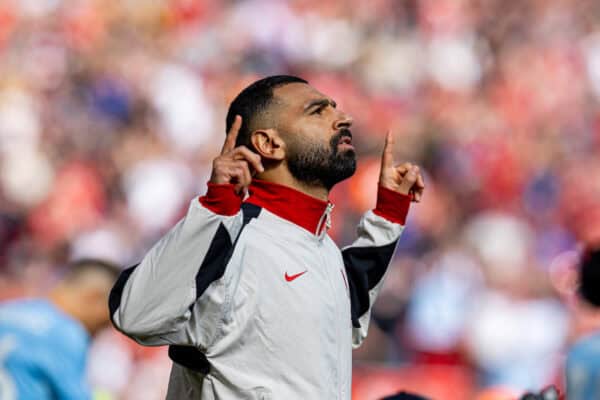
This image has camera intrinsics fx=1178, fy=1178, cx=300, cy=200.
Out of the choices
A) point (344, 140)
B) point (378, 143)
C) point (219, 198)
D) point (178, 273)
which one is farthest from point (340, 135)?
point (378, 143)

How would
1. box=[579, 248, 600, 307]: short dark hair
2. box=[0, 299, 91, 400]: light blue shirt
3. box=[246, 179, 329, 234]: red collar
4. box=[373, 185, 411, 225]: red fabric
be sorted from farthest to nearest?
1. box=[0, 299, 91, 400]: light blue shirt
2. box=[579, 248, 600, 307]: short dark hair
3. box=[373, 185, 411, 225]: red fabric
4. box=[246, 179, 329, 234]: red collar

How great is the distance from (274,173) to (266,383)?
1.91 ft

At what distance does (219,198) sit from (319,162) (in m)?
0.49

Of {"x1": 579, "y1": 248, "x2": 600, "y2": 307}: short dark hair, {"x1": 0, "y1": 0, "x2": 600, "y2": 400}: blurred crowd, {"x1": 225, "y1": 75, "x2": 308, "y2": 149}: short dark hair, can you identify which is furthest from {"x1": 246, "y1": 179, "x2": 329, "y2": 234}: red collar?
{"x1": 0, "y1": 0, "x2": 600, "y2": 400}: blurred crowd

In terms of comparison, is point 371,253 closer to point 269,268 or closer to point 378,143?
point 269,268

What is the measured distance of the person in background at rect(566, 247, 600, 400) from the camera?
3369 mm

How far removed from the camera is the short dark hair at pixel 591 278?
11.5 feet

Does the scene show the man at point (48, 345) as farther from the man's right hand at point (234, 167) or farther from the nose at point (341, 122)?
the man's right hand at point (234, 167)

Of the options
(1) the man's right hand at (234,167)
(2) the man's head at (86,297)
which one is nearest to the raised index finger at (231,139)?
(1) the man's right hand at (234,167)

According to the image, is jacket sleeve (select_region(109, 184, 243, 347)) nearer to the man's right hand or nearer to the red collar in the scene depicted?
the man's right hand

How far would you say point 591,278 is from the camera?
11.5 ft

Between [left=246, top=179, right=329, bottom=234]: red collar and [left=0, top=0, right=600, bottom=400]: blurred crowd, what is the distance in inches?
166

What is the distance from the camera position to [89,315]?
200 inches

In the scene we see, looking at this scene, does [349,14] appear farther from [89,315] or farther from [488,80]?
[89,315]
